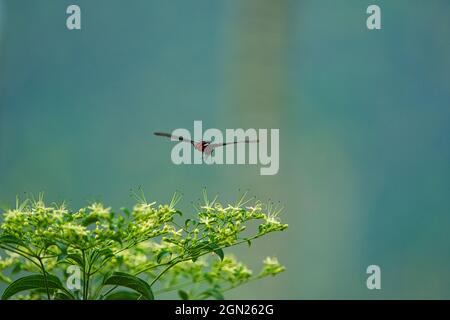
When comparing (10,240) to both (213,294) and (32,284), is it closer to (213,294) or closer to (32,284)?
(32,284)

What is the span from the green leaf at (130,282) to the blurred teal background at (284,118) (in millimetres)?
1432

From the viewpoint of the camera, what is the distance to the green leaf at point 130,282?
0.71 meters

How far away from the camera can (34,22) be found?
2.22m

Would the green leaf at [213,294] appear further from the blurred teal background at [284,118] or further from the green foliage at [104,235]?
the blurred teal background at [284,118]

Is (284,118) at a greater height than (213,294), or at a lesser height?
greater

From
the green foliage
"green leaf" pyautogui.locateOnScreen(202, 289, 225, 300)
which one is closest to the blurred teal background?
"green leaf" pyautogui.locateOnScreen(202, 289, 225, 300)

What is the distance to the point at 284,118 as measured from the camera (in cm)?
224

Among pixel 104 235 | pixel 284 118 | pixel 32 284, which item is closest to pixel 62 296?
pixel 32 284

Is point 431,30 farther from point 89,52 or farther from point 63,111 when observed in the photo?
point 63,111

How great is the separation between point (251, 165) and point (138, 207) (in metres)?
1.54

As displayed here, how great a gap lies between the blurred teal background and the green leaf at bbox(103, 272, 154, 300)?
1.43 m

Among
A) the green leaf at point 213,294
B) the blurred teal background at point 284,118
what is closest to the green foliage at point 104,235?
the green leaf at point 213,294

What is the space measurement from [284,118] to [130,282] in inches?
63.4
